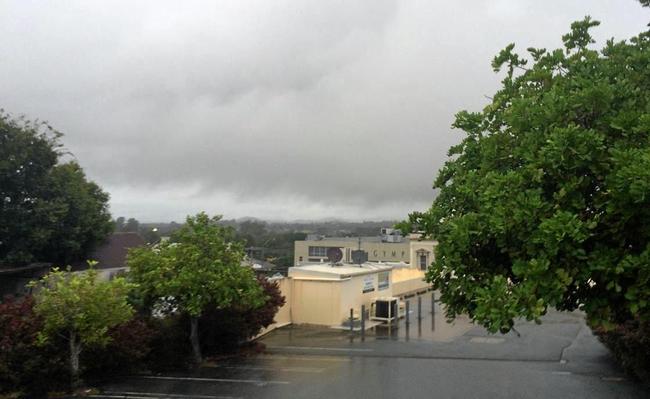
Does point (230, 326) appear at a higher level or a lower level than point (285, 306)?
lower

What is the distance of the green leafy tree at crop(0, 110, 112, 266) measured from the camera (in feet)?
83.8

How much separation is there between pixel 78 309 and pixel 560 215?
10372 mm

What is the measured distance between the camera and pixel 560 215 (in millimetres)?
5574

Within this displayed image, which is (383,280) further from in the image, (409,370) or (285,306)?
(409,370)

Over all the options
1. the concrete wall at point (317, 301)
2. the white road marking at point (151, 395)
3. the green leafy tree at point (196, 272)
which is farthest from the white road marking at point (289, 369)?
the concrete wall at point (317, 301)

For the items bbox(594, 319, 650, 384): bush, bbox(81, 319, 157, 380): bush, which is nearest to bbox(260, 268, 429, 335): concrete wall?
bbox(81, 319, 157, 380): bush

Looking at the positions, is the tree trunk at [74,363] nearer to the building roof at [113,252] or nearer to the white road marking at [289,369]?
the white road marking at [289,369]

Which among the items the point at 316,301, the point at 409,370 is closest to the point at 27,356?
the point at 409,370

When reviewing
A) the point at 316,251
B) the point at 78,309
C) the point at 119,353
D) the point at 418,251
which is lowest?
the point at 119,353

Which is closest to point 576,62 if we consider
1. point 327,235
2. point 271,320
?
point 271,320

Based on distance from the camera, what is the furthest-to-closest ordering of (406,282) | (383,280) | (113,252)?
(113,252) < (406,282) < (383,280)

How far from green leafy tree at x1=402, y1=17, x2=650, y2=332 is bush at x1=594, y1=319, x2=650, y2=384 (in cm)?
580

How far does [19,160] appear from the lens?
2566 centimetres

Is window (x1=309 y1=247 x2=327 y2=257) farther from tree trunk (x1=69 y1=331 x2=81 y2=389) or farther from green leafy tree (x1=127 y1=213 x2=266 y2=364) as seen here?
tree trunk (x1=69 y1=331 x2=81 y2=389)
